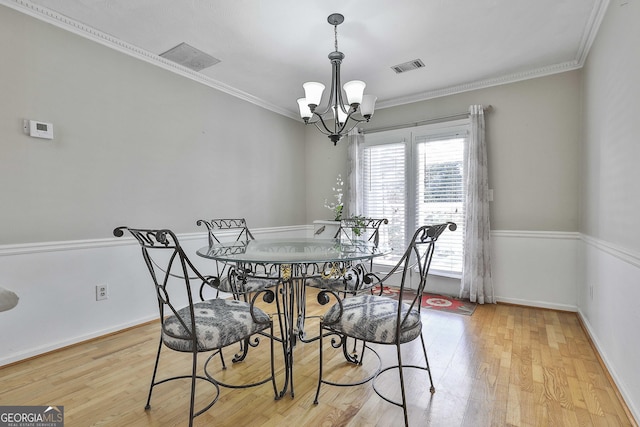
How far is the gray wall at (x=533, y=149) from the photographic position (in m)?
3.26

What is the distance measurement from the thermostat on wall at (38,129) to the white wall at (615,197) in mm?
3778

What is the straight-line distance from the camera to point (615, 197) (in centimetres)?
209

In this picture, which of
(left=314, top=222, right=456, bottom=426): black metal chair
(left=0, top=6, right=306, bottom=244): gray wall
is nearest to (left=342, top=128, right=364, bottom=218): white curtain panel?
(left=0, top=6, right=306, bottom=244): gray wall

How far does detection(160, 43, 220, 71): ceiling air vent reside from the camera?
2.93 metres

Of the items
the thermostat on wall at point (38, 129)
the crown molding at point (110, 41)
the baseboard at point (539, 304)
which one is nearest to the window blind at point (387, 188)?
the baseboard at point (539, 304)

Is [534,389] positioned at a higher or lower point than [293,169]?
lower

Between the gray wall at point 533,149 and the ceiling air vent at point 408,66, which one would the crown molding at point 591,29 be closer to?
the gray wall at point 533,149

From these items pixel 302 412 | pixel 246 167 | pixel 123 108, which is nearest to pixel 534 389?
pixel 302 412

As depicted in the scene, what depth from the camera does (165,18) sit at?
2463 mm

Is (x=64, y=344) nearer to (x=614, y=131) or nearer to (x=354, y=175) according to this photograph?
(x=354, y=175)

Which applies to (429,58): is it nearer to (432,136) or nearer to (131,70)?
(432,136)

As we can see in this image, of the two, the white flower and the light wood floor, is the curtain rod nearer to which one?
the white flower

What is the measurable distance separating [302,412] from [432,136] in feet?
11.1

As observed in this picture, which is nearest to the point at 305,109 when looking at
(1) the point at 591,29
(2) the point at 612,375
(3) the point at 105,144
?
(3) the point at 105,144
